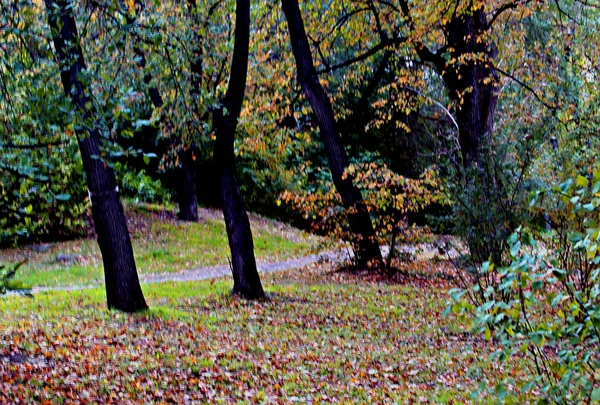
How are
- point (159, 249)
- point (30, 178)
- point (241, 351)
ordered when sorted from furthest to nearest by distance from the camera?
point (159, 249) → point (241, 351) → point (30, 178)

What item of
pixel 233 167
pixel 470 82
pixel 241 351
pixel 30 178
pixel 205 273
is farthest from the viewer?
pixel 205 273

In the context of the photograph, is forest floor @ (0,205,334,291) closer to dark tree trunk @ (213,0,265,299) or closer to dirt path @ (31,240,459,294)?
dirt path @ (31,240,459,294)

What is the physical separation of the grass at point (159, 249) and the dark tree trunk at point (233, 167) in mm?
3586

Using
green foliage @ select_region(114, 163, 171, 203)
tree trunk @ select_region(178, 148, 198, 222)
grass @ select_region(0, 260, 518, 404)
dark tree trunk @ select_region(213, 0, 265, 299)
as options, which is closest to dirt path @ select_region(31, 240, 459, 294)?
grass @ select_region(0, 260, 518, 404)

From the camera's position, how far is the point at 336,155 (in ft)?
46.5

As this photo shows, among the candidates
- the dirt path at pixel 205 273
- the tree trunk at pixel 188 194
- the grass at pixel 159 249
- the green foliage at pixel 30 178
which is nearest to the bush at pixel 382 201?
the grass at pixel 159 249

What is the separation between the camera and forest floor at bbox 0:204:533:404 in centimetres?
592

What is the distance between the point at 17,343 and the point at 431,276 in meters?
8.96

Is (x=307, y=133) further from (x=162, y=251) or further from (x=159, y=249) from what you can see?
(x=159, y=249)

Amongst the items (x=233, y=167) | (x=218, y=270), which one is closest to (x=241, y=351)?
(x=233, y=167)

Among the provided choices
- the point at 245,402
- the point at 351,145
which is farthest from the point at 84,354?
the point at 351,145

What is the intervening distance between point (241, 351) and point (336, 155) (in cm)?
741

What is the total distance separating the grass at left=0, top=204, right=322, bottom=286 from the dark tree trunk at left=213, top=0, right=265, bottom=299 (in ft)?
11.8

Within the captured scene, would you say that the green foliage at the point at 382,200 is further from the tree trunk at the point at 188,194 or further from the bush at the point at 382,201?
the tree trunk at the point at 188,194
